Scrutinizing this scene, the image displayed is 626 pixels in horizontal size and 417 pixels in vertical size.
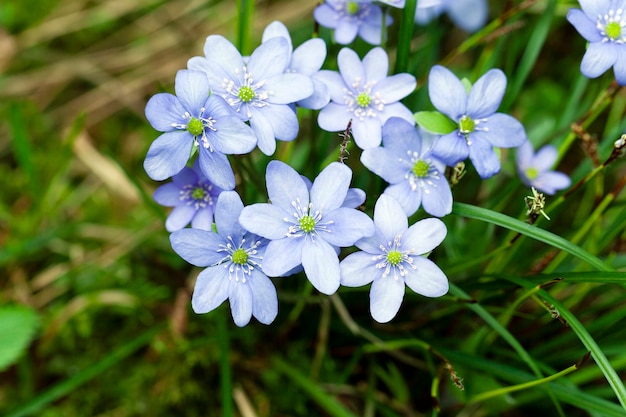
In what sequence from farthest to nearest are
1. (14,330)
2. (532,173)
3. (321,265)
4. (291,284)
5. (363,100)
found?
(291,284) < (14,330) < (532,173) < (363,100) < (321,265)

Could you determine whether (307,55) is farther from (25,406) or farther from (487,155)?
(25,406)

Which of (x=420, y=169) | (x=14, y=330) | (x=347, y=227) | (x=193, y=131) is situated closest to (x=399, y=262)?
(x=347, y=227)

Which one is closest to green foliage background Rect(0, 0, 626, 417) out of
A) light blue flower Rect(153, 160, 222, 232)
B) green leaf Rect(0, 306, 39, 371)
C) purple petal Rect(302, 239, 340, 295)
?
green leaf Rect(0, 306, 39, 371)

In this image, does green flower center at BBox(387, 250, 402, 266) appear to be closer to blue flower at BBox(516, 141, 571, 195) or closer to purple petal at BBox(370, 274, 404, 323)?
purple petal at BBox(370, 274, 404, 323)

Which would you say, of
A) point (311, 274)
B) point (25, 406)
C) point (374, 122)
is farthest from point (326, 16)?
point (25, 406)

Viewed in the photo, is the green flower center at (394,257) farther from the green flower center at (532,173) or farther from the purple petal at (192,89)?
the green flower center at (532,173)

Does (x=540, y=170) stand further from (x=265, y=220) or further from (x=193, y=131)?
(x=193, y=131)

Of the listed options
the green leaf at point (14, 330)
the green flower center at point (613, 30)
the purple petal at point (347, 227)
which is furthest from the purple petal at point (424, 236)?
the green leaf at point (14, 330)
